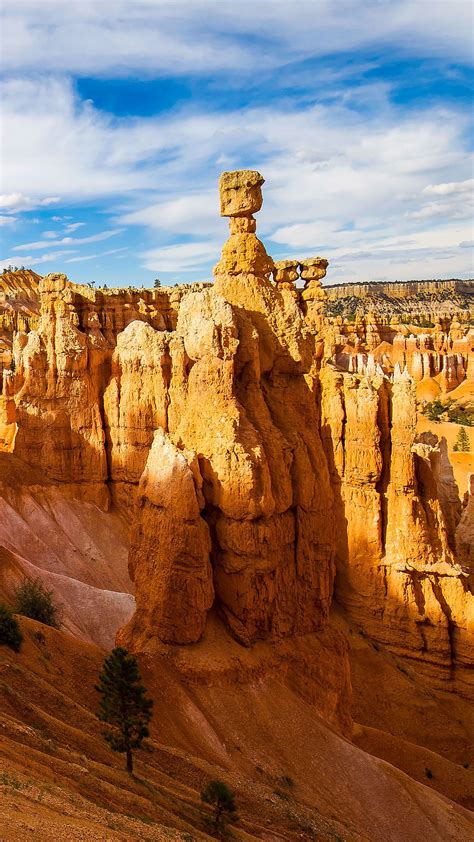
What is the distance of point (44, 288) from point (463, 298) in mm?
181246

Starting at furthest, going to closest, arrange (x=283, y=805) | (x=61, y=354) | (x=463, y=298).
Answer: (x=463, y=298)
(x=61, y=354)
(x=283, y=805)

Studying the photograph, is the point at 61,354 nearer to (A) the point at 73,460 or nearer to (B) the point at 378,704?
(A) the point at 73,460

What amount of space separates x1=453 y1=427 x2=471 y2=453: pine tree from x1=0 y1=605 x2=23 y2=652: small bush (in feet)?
182

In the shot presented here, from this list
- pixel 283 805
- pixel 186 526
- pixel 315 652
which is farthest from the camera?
pixel 315 652

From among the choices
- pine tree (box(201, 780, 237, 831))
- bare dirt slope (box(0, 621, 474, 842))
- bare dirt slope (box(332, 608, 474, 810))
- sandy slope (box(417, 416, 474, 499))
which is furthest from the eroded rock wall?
sandy slope (box(417, 416, 474, 499))

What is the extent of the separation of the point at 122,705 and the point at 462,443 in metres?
57.9

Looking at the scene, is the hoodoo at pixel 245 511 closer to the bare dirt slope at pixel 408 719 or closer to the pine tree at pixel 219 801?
the bare dirt slope at pixel 408 719

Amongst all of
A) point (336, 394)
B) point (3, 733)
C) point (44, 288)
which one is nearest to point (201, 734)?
point (3, 733)

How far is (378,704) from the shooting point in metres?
23.6

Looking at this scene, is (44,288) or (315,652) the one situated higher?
(44,288)

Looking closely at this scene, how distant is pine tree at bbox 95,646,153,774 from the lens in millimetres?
12211

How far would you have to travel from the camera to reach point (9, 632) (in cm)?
1553

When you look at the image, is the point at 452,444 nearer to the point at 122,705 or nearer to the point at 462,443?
the point at 462,443

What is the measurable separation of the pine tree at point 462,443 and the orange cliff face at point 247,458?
32864 millimetres
